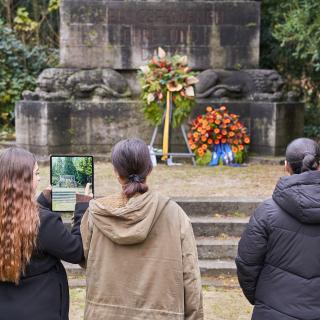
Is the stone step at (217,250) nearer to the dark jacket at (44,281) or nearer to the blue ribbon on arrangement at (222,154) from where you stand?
the dark jacket at (44,281)

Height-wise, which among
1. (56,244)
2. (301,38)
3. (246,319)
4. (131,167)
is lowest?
(246,319)

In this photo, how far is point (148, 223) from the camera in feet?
10.8

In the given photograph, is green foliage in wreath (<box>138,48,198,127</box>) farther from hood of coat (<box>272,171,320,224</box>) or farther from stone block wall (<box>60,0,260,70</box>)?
hood of coat (<box>272,171,320,224</box>)

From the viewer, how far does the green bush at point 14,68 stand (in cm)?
1397

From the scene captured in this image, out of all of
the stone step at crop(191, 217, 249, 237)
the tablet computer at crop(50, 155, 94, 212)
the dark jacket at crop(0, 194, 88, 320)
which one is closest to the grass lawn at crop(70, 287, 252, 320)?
the stone step at crop(191, 217, 249, 237)

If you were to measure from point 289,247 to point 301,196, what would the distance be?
27cm

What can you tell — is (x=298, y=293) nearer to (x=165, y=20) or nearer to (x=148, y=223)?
(x=148, y=223)

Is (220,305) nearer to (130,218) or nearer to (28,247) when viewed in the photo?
(130,218)

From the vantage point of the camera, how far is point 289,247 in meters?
3.51

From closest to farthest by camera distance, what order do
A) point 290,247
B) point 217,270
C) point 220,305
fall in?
1. point 290,247
2. point 220,305
3. point 217,270

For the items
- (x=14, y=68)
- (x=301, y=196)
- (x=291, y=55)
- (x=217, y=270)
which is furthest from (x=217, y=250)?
(x=14, y=68)

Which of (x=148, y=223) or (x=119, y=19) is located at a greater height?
(x=119, y=19)

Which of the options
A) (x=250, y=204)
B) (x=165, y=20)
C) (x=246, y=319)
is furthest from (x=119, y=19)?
(x=246, y=319)

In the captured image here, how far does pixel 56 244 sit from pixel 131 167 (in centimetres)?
50
